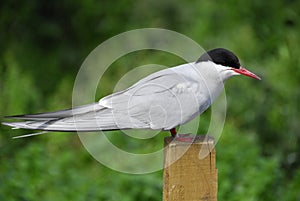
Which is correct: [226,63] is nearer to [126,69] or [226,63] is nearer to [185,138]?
[185,138]

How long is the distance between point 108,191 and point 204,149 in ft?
6.98

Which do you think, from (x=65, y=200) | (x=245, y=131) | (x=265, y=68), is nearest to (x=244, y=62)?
(x=265, y=68)

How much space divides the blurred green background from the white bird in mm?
1655

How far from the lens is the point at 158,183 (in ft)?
16.9

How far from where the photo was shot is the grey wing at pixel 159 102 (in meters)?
3.13

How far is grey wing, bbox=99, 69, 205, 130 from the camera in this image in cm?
313

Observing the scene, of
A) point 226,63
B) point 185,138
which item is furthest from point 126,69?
point 185,138

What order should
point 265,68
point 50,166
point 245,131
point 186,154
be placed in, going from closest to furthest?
point 186,154, point 50,166, point 245,131, point 265,68

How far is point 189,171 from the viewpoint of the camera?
9.78ft

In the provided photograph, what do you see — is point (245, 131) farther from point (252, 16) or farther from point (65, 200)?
point (65, 200)

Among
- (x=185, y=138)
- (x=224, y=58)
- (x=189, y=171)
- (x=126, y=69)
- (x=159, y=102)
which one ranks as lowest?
(x=189, y=171)

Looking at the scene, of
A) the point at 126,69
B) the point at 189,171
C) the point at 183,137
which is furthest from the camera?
the point at 126,69

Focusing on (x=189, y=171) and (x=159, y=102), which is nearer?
(x=189, y=171)

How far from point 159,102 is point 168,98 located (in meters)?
0.05
